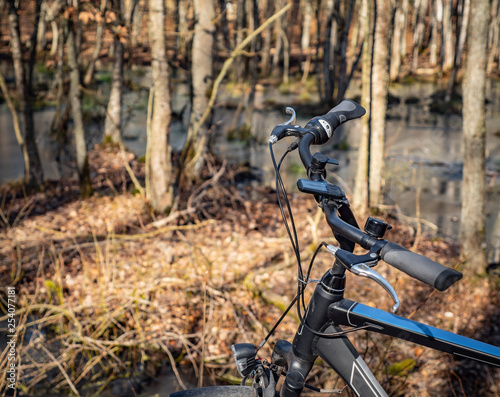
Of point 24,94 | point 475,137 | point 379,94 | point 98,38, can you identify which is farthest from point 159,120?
point 98,38

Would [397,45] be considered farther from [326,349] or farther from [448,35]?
[326,349]

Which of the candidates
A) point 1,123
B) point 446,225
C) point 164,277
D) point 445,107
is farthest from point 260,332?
point 445,107

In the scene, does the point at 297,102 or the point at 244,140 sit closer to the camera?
the point at 244,140

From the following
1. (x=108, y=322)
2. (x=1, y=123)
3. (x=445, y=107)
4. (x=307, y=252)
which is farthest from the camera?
(x=445, y=107)

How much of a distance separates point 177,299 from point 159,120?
2774mm

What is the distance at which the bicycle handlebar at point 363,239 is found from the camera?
1.32 m

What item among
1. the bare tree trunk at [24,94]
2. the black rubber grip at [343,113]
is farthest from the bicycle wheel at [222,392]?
the bare tree trunk at [24,94]

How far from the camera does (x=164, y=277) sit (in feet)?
16.2

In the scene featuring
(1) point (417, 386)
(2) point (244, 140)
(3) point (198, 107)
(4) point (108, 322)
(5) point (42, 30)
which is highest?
(5) point (42, 30)

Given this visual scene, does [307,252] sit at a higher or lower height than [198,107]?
lower

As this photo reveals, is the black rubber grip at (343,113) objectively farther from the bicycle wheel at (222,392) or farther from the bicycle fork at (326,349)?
the bicycle wheel at (222,392)

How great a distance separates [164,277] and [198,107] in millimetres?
4117

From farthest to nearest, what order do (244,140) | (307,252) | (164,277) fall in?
(244,140)
(307,252)
(164,277)

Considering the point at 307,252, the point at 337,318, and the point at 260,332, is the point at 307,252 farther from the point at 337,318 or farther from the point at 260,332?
the point at 337,318
